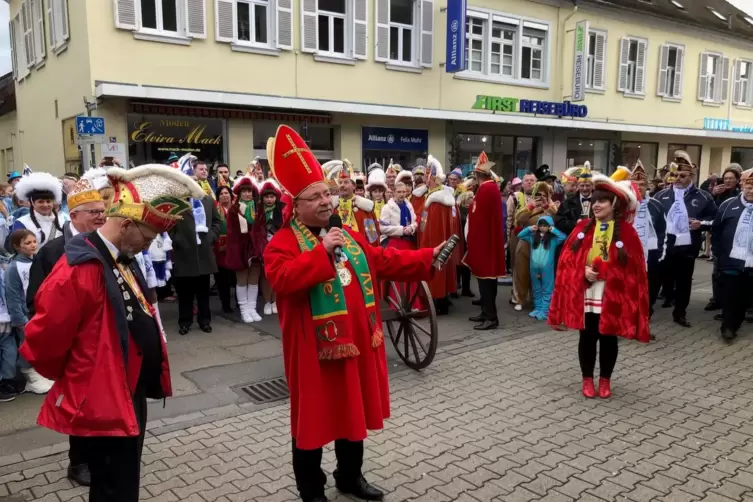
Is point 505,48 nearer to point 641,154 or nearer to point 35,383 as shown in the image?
point 641,154

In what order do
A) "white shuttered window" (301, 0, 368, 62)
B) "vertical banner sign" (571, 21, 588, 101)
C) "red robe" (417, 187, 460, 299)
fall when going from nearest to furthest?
"red robe" (417, 187, 460, 299) → "white shuttered window" (301, 0, 368, 62) → "vertical banner sign" (571, 21, 588, 101)

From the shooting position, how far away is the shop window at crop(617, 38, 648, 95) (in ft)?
70.7

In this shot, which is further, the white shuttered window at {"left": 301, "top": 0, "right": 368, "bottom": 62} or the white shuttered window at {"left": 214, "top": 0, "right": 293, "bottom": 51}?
the white shuttered window at {"left": 301, "top": 0, "right": 368, "bottom": 62}

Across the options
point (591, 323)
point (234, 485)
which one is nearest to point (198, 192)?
point (234, 485)

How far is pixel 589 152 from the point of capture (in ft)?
72.7

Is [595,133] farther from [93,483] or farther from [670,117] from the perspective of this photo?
[93,483]

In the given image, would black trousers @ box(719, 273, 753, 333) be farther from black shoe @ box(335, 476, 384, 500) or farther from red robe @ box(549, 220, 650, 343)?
black shoe @ box(335, 476, 384, 500)

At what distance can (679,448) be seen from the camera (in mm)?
4215

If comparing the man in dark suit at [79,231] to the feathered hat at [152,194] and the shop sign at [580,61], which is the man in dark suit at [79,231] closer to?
the feathered hat at [152,194]

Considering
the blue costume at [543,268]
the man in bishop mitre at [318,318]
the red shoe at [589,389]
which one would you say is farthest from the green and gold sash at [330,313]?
the blue costume at [543,268]

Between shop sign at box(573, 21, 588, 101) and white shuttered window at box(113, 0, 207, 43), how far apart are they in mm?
12853

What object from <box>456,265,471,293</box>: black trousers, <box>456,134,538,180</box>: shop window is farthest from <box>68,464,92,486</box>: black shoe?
<box>456,134,538,180</box>: shop window

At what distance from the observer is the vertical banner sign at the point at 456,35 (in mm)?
16906

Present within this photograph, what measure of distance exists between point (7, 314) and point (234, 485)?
2.91 meters
